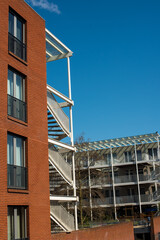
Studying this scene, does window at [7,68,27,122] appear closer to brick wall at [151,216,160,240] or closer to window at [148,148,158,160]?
brick wall at [151,216,160,240]

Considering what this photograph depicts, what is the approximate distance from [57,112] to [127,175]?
3030 centimetres

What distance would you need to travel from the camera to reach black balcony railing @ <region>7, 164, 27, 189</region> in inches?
581

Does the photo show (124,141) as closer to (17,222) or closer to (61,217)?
(61,217)

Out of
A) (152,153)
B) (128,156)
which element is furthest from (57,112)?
(152,153)

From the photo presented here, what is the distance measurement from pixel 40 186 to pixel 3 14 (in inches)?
326

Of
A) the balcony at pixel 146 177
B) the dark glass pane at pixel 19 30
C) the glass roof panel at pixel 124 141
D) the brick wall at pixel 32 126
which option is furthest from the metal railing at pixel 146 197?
the dark glass pane at pixel 19 30

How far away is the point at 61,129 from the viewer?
866 inches

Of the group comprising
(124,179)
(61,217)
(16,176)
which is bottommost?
(61,217)

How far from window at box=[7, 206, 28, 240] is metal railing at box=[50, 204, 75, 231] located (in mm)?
4269

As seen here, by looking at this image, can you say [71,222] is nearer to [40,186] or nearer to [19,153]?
[40,186]

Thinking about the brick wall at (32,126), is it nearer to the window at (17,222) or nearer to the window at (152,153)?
the window at (17,222)

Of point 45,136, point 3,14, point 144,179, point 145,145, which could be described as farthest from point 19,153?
point 145,145

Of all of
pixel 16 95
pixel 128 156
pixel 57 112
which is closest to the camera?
pixel 16 95

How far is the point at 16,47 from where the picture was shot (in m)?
17.0
